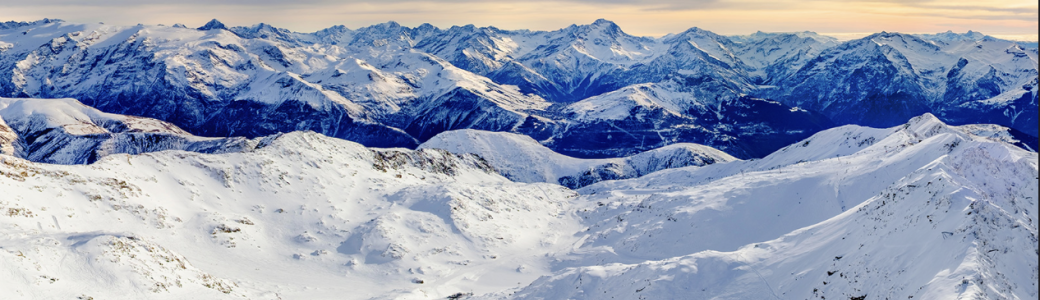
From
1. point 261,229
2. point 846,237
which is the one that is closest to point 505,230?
point 261,229

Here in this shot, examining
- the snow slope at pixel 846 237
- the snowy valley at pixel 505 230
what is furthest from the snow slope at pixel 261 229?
the snow slope at pixel 846 237

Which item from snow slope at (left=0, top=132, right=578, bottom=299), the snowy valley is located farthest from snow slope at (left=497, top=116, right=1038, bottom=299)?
snow slope at (left=0, top=132, right=578, bottom=299)

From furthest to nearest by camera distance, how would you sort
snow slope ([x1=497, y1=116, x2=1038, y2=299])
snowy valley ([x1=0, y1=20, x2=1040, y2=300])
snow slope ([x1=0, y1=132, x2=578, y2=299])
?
snow slope ([x1=0, y1=132, x2=578, y2=299]), snowy valley ([x1=0, y1=20, x2=1040, y2=300]), snow slope ([x1=497, y1=116, x2=1038, y2=299])

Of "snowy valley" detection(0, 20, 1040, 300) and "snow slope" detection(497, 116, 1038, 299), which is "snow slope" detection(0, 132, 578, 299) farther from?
"snow slope" detection(497, 116, 1038, 299)

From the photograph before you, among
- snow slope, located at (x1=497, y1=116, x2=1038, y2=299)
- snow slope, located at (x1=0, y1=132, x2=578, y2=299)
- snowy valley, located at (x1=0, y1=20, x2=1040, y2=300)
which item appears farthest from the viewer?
snow slope, located at (x1=0, y1=132, x2=578, y2=299)

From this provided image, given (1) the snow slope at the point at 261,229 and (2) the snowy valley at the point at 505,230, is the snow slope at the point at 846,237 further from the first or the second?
(1) the snow slope at the point at 261,229

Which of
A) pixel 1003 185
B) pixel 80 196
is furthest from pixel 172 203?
pixel 1003 185

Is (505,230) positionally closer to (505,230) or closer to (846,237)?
(505,230)

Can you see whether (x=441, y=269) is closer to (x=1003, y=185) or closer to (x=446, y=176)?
(x=1003, y=185)
